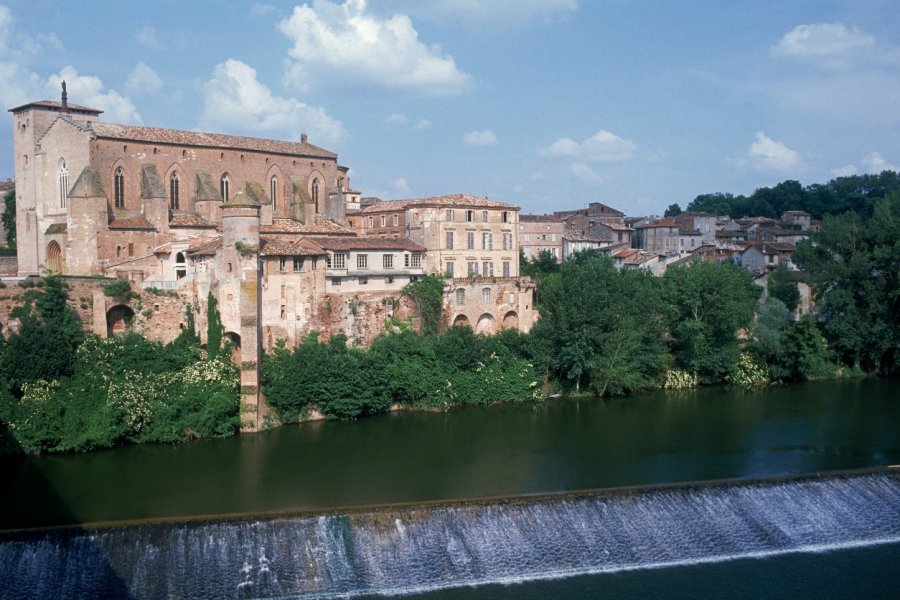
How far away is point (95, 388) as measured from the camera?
30.7 m

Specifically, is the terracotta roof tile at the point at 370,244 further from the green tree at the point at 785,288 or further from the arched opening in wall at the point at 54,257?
the green tree at the point at 785,288

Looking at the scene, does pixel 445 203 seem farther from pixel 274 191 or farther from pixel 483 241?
pixel 274 191

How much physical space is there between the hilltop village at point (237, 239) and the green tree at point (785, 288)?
1626cm

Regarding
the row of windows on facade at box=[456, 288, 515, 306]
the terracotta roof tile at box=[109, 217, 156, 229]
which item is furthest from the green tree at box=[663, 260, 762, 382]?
the terracotta roof tile at box=[109, 217, 156, 229]

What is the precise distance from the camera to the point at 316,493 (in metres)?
25.4

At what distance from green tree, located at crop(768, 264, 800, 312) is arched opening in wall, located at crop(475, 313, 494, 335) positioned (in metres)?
18.8

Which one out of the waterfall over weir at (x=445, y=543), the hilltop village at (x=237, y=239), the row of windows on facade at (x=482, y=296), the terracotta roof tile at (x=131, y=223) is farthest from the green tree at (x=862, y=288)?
the terracotta roof tile at (x=131, y=223)

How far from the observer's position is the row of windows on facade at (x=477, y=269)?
44.4 m

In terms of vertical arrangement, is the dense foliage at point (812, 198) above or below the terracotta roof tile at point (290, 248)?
above

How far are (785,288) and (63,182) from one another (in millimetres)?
40553

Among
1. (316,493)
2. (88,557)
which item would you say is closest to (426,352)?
(316,493)

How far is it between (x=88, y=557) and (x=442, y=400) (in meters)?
18.4

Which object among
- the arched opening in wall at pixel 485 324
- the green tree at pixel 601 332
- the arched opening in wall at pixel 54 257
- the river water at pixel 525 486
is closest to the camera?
the river water at pixel 525 486

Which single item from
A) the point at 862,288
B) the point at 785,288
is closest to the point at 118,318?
the point at 862,288
